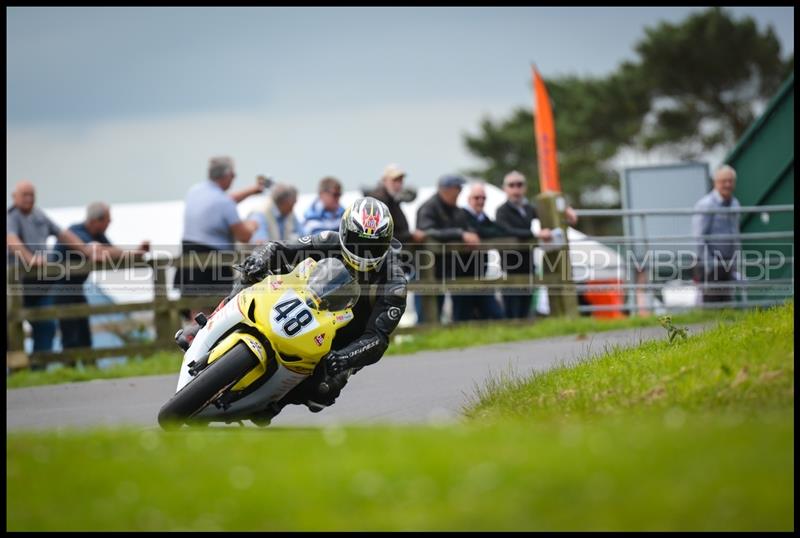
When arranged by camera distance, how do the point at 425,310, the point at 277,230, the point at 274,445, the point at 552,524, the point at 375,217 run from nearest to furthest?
the point at 552,524 → the point at 274,445 → the point at 375,217 → the point at 277,230 → the point at 425,310

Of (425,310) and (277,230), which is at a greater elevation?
(277,230)

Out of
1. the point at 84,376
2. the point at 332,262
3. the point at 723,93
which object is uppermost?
the point at 723,93

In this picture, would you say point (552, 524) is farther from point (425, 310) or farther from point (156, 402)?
point (425, 310)

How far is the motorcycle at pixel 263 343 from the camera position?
7.86 m

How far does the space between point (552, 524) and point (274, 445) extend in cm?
171

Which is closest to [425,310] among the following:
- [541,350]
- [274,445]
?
[541,350]

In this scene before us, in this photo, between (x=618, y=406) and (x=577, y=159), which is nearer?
(x=618, y=406)

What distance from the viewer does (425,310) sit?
1614cm

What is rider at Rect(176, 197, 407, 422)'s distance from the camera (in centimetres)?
809

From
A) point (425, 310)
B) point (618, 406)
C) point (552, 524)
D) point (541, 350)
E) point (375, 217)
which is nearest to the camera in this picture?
point (552, 524)

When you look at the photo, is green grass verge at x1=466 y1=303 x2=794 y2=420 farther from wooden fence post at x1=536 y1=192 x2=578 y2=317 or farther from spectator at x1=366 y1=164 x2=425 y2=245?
wooden fence post at x1=536 y1=192 x2=578 y2=317

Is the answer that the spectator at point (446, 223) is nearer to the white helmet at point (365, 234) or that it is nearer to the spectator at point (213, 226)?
the spectator at point (213, 226)

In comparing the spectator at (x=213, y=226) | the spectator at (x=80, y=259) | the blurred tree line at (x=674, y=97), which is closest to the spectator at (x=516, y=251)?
the spectator at (x=213, y=226)

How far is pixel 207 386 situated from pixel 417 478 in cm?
326
